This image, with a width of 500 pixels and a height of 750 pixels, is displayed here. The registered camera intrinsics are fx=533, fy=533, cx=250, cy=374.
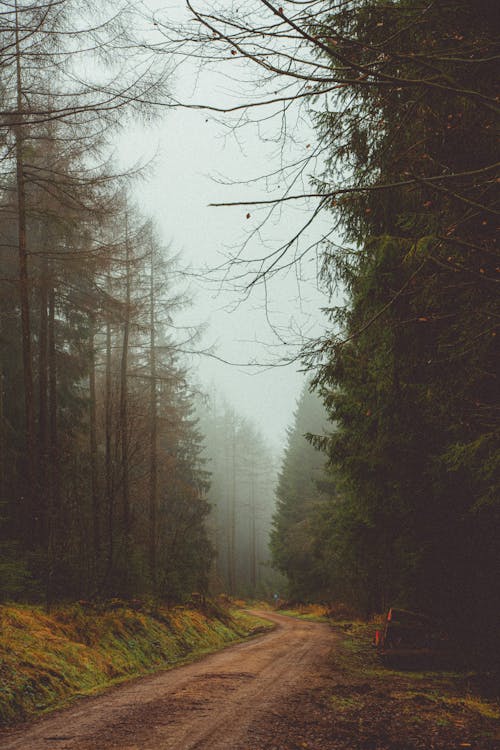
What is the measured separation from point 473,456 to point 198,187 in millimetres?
3531

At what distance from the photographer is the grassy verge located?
6.17 metres

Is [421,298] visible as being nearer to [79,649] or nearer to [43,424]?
[79,649]

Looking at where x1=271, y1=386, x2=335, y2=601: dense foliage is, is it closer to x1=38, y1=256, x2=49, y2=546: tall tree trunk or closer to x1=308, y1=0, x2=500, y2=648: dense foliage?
x1=38, y1=256, x2=49, y2=546: tall tree trunk

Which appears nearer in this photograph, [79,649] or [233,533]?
[79,649]

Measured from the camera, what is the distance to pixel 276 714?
5.36 m

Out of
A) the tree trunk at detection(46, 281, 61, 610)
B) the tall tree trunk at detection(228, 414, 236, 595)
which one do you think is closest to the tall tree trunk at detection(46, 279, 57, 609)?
the tree trunk at detection(46, 281, 61, 610)

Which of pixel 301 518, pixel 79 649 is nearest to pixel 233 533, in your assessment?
pixel 301 518

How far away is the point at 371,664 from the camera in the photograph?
9.48 meters

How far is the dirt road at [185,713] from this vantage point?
4383 mm

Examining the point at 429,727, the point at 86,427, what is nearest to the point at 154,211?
the point at 86,427

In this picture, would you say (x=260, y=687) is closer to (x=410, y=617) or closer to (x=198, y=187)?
(x=410, y=617)

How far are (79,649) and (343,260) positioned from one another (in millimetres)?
7035

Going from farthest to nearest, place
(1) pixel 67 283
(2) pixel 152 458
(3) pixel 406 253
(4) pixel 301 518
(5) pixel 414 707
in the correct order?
(4) pixel 301 518
(2) pixel 152 458
(1) pixel 67 283
(3) pixel 406 253
(5) pixel 414 707

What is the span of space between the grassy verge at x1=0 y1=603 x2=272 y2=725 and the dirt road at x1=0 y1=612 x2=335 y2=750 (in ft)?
1.53
